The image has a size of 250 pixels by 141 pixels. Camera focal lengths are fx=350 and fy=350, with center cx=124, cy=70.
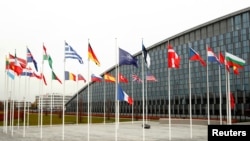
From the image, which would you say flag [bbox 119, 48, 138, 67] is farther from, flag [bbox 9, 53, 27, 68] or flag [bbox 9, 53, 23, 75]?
flag [bbox 9, 53, 27, 68]

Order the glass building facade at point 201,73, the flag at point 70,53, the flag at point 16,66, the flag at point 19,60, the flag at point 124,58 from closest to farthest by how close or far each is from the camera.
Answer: the flag at point 124,58
the flag at point 70,53
the flag at point 16,66
the flag at point 19,60
the glass building facade at point 201,73

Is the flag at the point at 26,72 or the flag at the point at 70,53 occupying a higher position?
the flag at the point at 70,53

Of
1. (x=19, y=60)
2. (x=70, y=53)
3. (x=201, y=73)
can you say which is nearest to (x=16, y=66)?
(x=19, y=60)

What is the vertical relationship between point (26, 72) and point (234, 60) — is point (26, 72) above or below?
below

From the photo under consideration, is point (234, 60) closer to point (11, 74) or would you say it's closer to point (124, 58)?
point (124, 58)

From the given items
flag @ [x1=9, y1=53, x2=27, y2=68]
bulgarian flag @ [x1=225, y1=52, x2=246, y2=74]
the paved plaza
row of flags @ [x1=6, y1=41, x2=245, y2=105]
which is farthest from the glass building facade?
flag @ [x1=9, y1=53, x2=27, y2=68]

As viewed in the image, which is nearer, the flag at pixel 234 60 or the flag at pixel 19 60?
the flag at pixel 234 60

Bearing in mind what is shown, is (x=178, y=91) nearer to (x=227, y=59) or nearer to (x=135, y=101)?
(x=135, y=101)

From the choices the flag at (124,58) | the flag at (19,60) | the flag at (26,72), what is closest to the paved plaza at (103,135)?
the flag at (124,58)

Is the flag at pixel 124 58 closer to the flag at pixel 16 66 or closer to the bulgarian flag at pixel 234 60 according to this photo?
the bulgarian flag at pixel 234 60

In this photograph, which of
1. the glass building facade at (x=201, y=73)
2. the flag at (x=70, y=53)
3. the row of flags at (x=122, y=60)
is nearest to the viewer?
the row of flags at (x=122, y=60)

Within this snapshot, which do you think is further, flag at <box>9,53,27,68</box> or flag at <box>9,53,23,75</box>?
flag at <box>9,53,27,68</box>

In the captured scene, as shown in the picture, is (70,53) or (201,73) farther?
(201,73)

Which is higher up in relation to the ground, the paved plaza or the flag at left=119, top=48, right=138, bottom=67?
the flag at left=119, top=48, right=138, bottom=67
